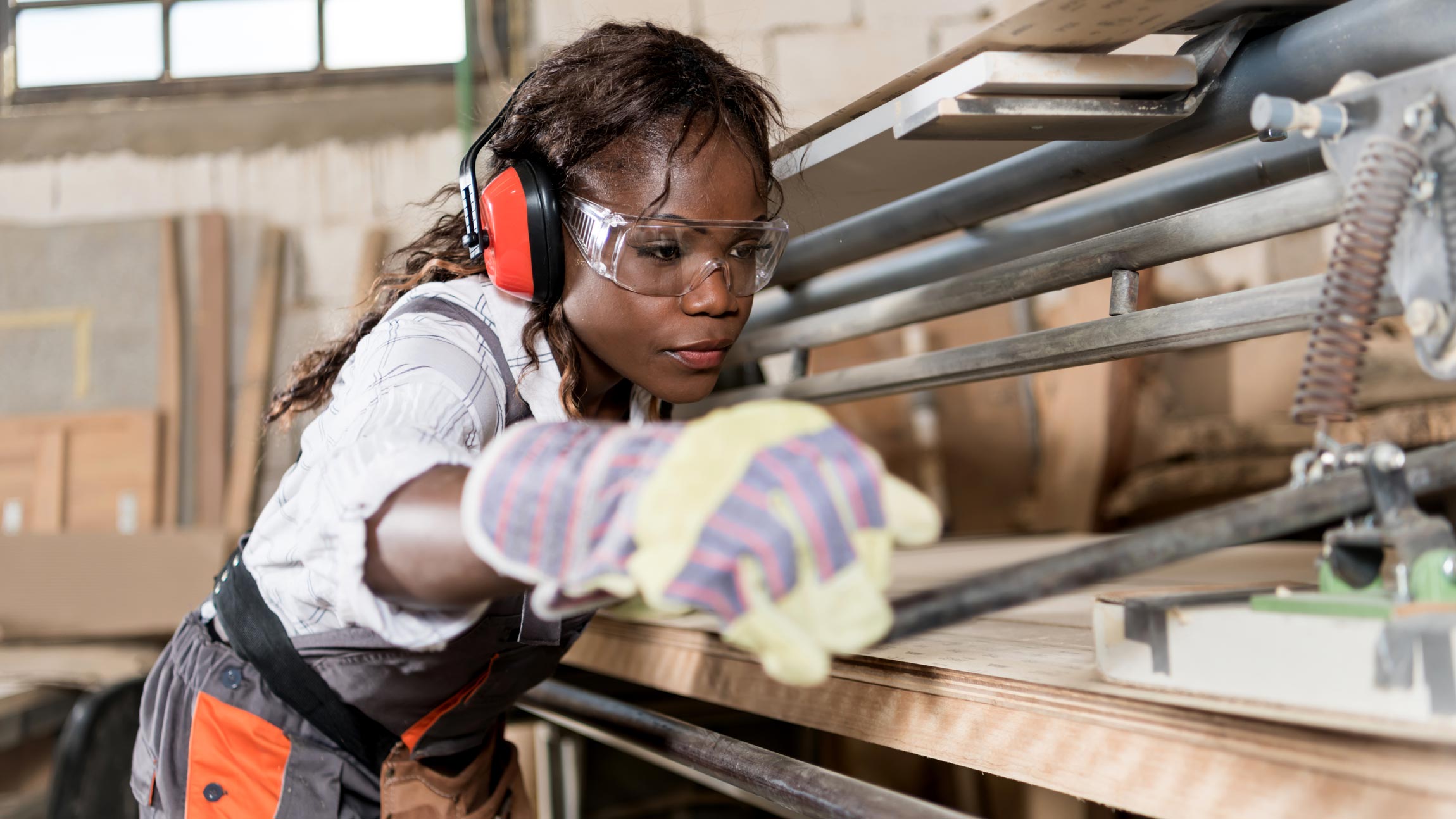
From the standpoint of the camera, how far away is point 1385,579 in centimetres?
71

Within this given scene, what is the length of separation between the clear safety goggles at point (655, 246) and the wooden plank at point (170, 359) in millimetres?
3056

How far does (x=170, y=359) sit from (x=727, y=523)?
12.4 feet

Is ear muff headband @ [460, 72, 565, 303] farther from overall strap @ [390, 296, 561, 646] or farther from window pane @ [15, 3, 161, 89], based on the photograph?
window pane @ [15, 3, 161, 89]

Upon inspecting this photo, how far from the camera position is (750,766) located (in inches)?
45.8

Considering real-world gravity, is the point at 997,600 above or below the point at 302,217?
below

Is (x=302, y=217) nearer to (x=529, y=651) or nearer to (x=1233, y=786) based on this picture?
(x=529, y=651)

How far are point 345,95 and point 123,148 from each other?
0.80 meters

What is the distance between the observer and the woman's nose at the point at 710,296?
1.14 m

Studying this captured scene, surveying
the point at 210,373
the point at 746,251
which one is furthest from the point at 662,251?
the point at 210,373

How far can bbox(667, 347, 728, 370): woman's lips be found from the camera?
46.4 inches

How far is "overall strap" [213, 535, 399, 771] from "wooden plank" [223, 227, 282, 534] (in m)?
2.50

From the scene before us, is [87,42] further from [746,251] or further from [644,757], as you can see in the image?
[746,251]

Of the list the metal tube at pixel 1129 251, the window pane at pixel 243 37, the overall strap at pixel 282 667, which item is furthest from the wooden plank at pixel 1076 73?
the window pane at pixel 243 37

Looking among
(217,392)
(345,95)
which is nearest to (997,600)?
(217,392)
